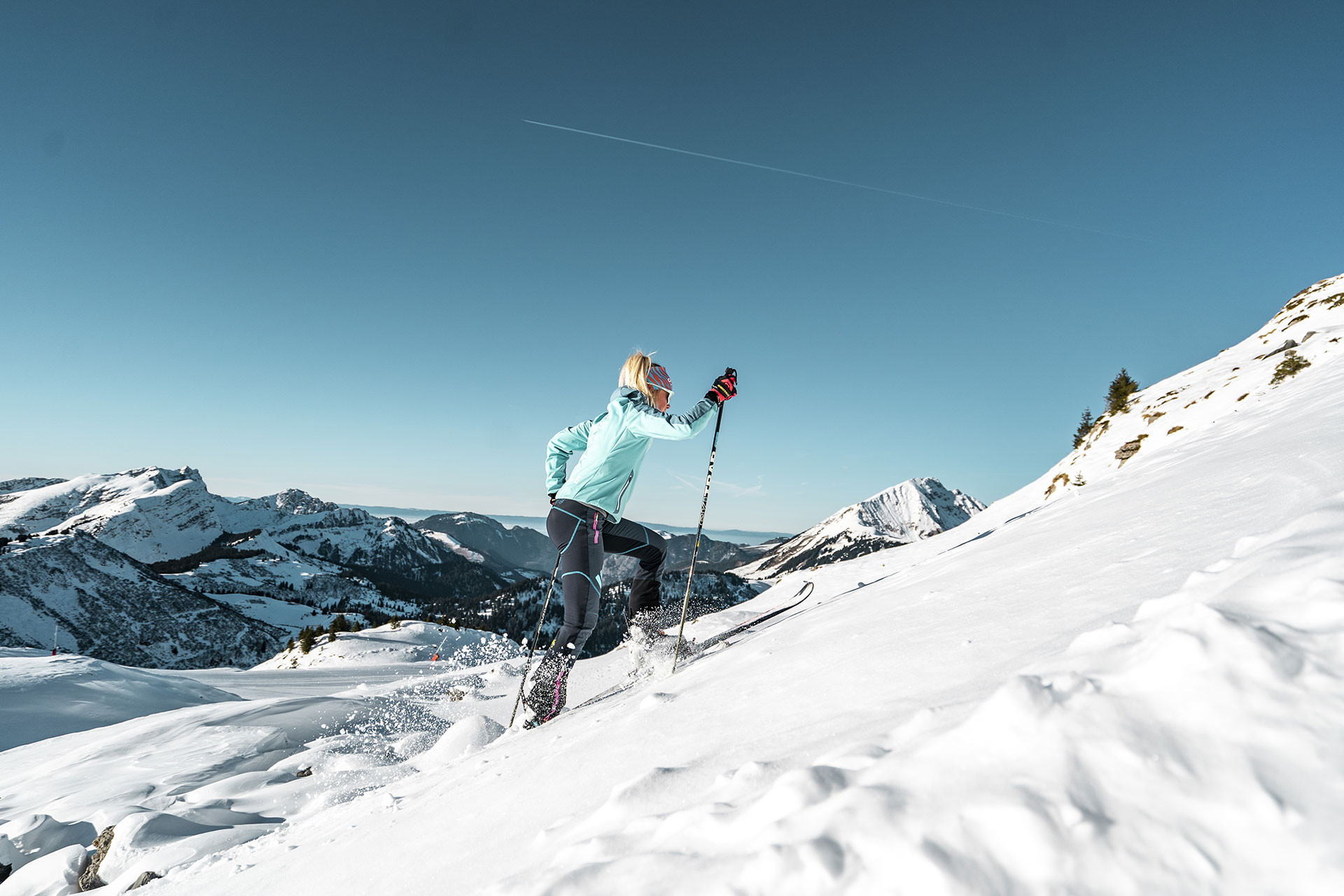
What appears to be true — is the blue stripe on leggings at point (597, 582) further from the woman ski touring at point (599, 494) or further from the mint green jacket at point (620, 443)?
the mint green jacket at point (620, 443)

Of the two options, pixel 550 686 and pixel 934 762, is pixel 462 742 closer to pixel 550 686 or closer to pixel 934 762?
pixel 550 686

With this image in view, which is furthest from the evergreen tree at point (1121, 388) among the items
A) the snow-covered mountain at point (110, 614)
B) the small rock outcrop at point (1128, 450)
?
the snow-covered mountain at point (110, 614)

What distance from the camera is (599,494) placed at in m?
5.44

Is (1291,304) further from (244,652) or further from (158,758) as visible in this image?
(244,652)

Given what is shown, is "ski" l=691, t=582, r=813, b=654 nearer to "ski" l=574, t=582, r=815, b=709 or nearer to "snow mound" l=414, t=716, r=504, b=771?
"ski" l=574, t=582, r=815, b=709

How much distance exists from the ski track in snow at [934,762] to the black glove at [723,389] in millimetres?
2296

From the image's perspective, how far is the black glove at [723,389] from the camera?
5.57 m

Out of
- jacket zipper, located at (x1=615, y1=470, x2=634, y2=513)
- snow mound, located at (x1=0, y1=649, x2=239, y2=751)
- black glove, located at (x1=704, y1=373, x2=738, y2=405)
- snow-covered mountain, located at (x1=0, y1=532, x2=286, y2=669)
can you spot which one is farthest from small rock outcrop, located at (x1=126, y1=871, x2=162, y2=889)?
snow-covered mountain, located at (x1=0, y1=532, x2=286, y2=669)

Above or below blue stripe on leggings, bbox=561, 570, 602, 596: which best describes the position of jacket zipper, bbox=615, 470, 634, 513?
above

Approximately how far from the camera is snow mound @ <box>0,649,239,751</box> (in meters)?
11.6

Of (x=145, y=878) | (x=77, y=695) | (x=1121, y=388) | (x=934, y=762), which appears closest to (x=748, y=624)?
(x=145, y=878)

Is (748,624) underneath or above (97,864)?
above

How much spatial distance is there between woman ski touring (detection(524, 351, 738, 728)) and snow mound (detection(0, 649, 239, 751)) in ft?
42.3

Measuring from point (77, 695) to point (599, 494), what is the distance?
15.9 meters
